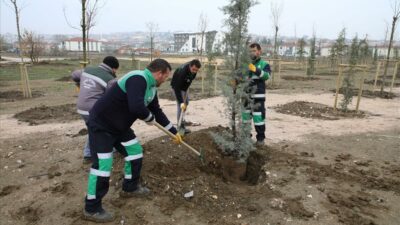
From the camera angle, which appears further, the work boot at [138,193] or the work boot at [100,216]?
the work boot at [138,193]

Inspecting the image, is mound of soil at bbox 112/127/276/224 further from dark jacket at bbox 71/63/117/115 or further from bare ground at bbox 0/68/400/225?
dark jacket at bbox 71/63/117/115

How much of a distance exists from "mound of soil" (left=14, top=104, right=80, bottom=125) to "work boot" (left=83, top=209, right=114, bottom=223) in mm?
5607

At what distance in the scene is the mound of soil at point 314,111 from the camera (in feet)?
31.4

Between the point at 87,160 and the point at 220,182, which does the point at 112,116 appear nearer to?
the point at 220,182

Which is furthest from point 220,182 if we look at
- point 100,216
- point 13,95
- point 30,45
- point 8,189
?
point 30,45

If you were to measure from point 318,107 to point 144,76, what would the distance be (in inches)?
342

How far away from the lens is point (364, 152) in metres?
6.15

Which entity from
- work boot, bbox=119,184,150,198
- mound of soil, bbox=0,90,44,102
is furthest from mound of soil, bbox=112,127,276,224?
mound of soil, bbox=0,90,44,102

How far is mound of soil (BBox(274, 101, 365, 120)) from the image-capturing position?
9580 millimetres

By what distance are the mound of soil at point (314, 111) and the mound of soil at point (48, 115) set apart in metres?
6.50

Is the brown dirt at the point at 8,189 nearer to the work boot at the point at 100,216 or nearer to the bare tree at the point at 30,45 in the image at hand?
the work boot at the point at 100,216

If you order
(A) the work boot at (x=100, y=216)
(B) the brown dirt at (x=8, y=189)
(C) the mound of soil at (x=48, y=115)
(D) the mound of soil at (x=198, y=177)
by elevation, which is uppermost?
(D) the mound of soil at (x=198, y=177)

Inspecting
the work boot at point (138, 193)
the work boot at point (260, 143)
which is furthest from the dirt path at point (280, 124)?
the work boot at point (138, 193)

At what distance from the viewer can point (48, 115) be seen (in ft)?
30.6
